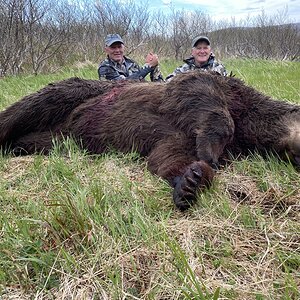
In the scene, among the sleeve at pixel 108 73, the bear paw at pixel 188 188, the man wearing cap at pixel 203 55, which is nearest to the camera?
the bear paw at pixel 188 188

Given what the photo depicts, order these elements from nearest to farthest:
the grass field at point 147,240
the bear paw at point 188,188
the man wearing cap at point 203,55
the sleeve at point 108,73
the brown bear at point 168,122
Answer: the grass field at point 147,240 < the bear paw at point 188,188 < the brown bear at point 168,122 < the man wearing cap at point 203,55 < the sleeve at point 108,73

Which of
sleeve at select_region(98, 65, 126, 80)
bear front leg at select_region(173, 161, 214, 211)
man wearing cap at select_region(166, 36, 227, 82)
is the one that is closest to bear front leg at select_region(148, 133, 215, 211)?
bear front leg at select_region(173, 161, 214, 211)

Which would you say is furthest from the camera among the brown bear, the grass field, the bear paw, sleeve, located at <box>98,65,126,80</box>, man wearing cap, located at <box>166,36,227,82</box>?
sleeve, located at <box>98,65,126,80</box>

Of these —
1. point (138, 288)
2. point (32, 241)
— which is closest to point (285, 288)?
point (138, 288)

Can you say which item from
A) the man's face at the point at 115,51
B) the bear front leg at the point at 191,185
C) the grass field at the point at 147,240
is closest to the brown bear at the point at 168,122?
the bear front leg at the point at 191,185

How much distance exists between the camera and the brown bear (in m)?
2.83

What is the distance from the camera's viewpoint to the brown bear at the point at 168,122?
2828mm

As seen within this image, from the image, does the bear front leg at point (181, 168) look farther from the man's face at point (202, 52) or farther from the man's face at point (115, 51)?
the man's face at point (115, 51)

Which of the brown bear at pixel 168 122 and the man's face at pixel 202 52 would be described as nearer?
the brown bear at pixel 168 122

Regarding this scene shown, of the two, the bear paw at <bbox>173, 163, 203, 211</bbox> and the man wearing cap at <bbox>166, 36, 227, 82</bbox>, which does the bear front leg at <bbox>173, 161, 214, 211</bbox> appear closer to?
the bear paw at <bbox>173, 163, 203, 211</bbox>

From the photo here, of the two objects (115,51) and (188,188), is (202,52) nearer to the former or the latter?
(115,51)

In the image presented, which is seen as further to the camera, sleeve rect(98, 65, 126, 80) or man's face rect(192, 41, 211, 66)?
sleeve rect(98, 65, 126, 80)

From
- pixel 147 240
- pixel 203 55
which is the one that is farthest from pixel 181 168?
pixel 203 55

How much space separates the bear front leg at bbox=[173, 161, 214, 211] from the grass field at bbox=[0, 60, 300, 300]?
0.06 meters
